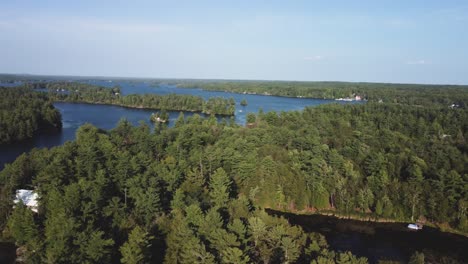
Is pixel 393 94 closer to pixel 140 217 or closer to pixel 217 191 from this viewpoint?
pixel 217 191

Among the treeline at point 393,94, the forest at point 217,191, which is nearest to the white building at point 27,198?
the forest at point 217,191

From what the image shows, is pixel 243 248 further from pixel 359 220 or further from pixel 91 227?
pixel 359 220

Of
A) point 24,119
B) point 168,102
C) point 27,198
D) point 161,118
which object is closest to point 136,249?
point 27,198

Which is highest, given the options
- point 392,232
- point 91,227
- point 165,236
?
point 91,227

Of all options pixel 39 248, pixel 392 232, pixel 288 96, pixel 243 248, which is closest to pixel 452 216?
pixel 392 232

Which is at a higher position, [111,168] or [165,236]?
[111,168]

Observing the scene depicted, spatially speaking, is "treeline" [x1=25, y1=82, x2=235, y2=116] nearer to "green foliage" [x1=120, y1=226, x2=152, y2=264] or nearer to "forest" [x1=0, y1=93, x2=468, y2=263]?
"forest" [x1=0, y1=93, x2=468, y2=263]
